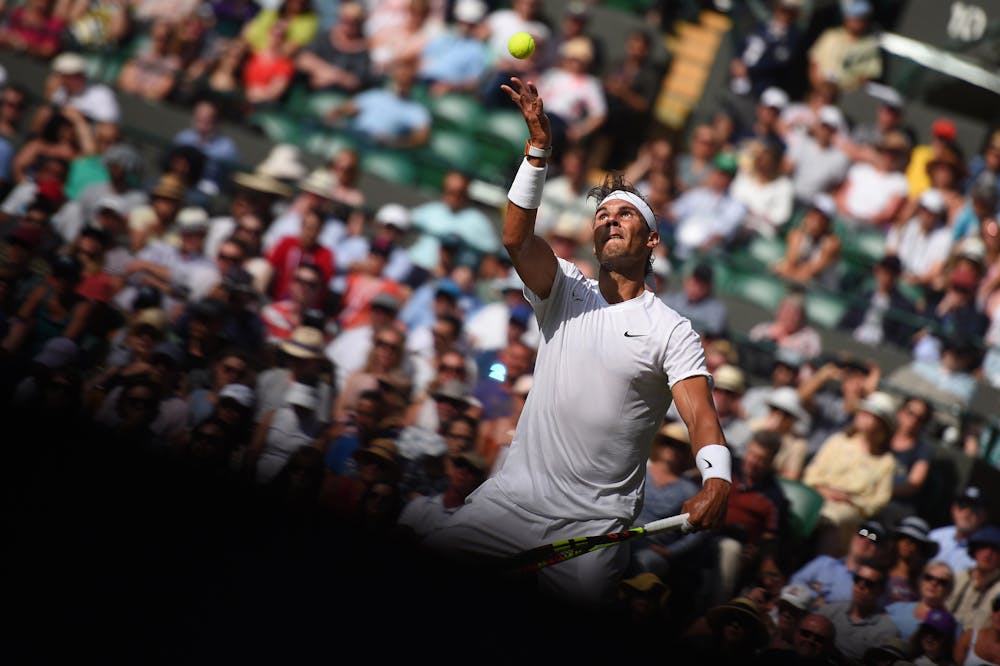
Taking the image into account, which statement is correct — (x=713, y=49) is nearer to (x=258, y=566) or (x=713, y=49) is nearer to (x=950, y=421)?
(x=950, y=421)

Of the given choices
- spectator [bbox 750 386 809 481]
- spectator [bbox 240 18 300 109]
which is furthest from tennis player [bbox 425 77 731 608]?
spectator [bbox 240 18 300 109]

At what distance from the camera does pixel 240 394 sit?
747 centimetres

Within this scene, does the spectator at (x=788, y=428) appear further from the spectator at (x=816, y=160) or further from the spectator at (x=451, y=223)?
the spectator at (x=816, y=160)

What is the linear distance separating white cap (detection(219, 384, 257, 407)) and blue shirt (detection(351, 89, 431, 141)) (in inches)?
199

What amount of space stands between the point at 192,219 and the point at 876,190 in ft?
19.8

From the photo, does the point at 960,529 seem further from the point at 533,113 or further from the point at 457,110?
the point at 457,110

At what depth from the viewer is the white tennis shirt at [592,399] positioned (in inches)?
193

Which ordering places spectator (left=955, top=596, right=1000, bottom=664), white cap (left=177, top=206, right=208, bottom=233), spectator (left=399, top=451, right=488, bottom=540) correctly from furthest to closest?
1. white cap (left=177, top=206, right=208, bottom=233)
2. spectator (left=955, top=596, right=1000, bottom=664)
3. spectator (left=399, top=451, right=488, bottom=540)

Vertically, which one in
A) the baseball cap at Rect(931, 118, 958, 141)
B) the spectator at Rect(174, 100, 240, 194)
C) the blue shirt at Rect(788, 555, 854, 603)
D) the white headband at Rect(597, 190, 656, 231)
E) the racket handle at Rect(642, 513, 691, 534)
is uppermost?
the baseball cap at Rect(931, 118, 958, 141)

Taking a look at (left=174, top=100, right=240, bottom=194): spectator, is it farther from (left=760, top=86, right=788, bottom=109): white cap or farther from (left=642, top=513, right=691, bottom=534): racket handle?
(left=642, top=513, right=691, bottom=534): racket handle

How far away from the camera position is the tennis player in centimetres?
486

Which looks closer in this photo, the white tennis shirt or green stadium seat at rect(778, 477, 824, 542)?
the white tennis shirt

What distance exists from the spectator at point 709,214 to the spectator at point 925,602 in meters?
4.42

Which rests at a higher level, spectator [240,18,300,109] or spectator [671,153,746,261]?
spectator [240,18,300,109]
